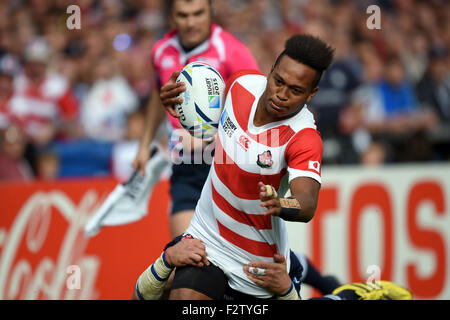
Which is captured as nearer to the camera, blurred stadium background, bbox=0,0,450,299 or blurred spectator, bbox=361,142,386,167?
blurred stadium background, bbox=0,0,450,299

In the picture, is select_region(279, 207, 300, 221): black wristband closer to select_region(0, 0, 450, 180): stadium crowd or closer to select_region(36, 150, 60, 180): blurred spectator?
select_region(0, 0, 450, 180): stadium crowd

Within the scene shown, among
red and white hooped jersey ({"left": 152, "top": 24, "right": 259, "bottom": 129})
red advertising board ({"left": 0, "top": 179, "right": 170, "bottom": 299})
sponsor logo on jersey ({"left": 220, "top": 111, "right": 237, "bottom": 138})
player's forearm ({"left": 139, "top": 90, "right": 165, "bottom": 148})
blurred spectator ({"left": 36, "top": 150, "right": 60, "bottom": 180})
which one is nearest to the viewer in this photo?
sponsor logo on jersey ({"left": 220, "top": 111, "right": 237, "bottom": 138})

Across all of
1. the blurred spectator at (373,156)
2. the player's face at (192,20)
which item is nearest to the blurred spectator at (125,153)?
the blurred spectator at (373,156)

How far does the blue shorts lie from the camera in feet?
16.6

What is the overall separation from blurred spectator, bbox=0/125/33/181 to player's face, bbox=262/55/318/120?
6071 mm

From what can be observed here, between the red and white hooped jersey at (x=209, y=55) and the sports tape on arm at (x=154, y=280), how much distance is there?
141 centimetres

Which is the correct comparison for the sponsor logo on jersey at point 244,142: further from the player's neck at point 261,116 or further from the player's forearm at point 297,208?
the player's forearm at point 297,208

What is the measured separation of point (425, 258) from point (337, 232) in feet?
3.46

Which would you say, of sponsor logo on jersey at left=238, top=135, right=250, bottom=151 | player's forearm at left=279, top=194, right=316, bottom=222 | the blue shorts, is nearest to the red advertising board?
the blue shorts

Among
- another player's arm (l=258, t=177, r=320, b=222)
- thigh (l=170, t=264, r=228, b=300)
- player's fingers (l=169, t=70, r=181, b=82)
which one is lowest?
thigh (l=170, t=264, r=228, b=300)

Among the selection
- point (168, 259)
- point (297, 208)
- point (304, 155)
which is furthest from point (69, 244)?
point (297, 208)

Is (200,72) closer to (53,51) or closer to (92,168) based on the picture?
(92,168)

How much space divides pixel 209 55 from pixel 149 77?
212 inches
